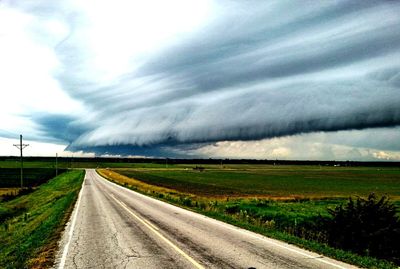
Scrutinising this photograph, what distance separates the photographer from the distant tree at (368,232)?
51.6 ft

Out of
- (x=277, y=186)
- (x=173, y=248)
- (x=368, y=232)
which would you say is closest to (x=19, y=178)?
(x=277, y=186)

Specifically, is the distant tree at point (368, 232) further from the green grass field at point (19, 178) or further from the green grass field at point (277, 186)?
the green grass field at point (19, 178)

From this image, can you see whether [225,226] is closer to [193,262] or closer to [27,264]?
[193,262]

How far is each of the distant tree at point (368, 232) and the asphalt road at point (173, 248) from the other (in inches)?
174

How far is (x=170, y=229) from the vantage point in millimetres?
16438

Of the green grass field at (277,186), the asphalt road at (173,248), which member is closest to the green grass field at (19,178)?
the green grass field at (277,186)

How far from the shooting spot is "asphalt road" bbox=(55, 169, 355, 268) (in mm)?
10341

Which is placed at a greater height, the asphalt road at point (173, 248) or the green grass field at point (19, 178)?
the asphalt road at point (173, 248)

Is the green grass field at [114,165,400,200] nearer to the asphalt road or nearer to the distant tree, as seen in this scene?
the distant tree

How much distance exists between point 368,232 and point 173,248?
938cm

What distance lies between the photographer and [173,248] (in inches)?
484

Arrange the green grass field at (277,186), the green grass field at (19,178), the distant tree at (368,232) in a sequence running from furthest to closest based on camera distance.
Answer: the green grass field at (19,178), the green grass field at (277,186), the distant tree at (368,232)

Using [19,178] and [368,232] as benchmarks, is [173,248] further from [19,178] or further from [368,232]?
[19,178]

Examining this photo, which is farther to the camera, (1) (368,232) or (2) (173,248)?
(1) (368,232)
